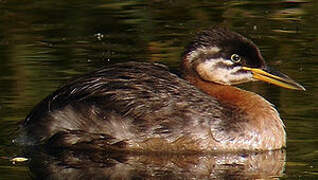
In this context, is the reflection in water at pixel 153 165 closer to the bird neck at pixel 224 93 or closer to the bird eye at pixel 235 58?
the bird neck at pixel 224 93

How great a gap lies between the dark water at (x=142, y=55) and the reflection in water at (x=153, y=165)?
10 mm

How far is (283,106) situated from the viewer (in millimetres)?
12648

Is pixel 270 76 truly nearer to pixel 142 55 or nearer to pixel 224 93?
pixel 224 93

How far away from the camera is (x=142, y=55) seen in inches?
604

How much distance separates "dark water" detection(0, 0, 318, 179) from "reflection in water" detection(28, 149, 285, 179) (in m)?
0.01

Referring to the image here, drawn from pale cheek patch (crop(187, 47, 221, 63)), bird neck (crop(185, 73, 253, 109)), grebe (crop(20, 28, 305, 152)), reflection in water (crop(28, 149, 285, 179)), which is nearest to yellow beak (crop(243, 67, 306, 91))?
grebe (crop(20, 28, 305, 152))

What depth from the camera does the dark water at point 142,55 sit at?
10750 mm

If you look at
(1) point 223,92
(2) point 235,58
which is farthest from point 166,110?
(2) point 235,58

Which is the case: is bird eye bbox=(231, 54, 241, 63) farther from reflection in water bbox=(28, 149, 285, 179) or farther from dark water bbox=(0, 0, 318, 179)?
reflection in water bbox=(28, 149, 285, 179)

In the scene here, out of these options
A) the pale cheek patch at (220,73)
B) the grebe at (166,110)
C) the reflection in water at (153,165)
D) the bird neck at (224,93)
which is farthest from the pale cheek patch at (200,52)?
the reflection in water at (153,165)

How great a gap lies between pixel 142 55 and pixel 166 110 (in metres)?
4.12

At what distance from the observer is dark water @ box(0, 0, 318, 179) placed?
10750 mm

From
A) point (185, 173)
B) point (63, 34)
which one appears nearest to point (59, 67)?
point (63, 34)

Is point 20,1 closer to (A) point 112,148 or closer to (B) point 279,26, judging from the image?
(B) point 279,26
